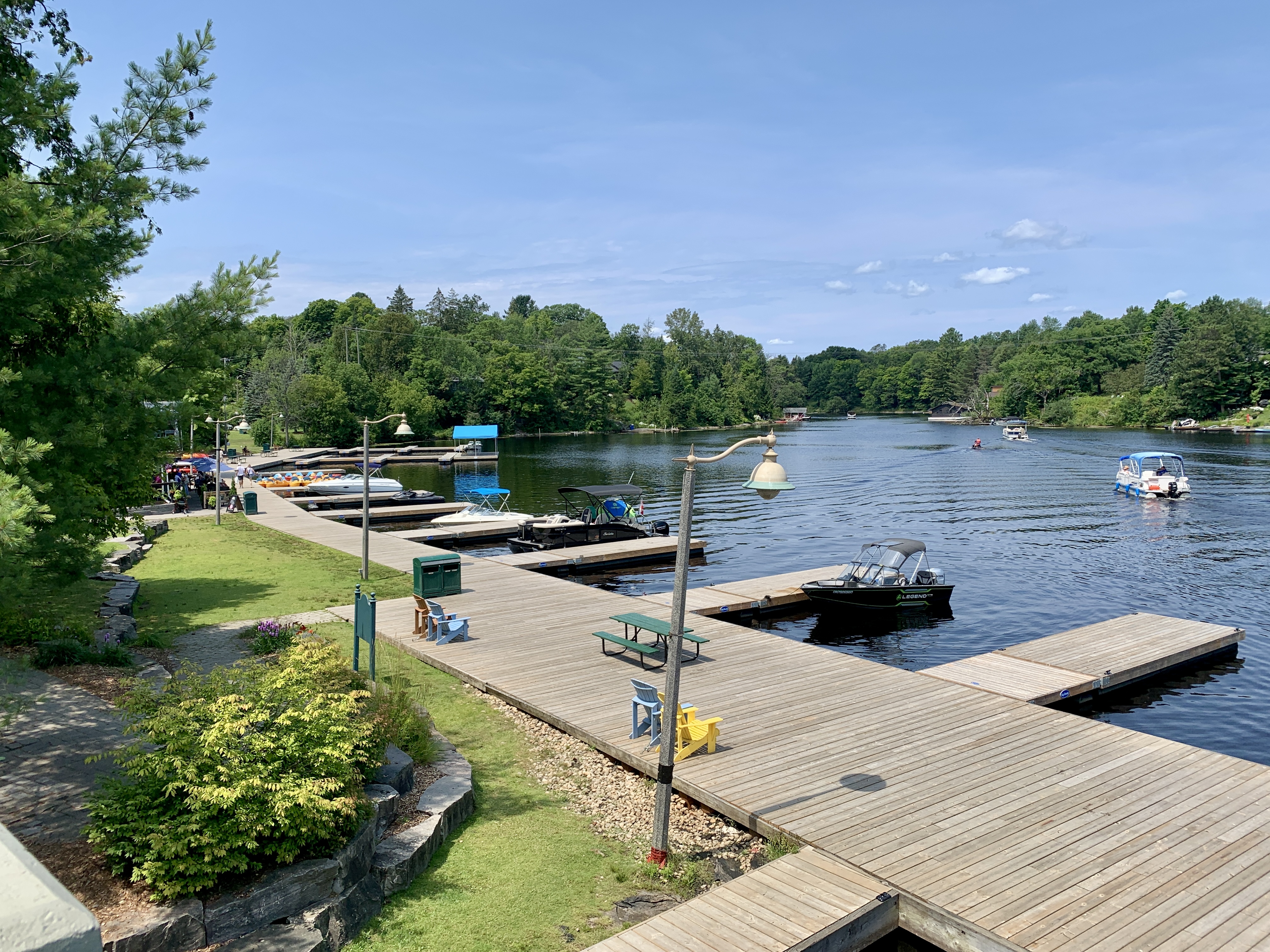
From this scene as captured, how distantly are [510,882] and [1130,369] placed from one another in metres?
152

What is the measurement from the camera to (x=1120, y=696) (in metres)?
17.1

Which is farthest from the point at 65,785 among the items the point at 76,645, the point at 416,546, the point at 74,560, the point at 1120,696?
the point at 416,546

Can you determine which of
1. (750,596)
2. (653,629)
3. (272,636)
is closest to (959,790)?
(653,629)

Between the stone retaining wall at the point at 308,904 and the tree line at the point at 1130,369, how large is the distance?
5086 inches

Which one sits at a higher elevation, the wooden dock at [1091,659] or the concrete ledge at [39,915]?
the concrete ledge at [39,915]

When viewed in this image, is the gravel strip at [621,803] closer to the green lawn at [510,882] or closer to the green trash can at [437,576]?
the green lawn at [510,882]

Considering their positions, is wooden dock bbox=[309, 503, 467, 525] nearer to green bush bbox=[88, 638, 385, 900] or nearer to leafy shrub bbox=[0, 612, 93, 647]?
leafy shrub bbox=[0, 612, 93, 647]

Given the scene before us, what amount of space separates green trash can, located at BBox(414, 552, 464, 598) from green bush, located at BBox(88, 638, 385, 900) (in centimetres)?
964

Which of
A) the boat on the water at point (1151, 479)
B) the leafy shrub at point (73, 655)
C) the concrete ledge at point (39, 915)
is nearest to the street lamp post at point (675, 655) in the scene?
the concrete ledge at point (39, 915)

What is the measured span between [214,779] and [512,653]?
858cm

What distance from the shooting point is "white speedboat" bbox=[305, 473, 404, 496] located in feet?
158

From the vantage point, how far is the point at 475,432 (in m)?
78.8

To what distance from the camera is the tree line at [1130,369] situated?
Answer: 365 feet

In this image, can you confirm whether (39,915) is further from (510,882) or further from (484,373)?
(484,373)
